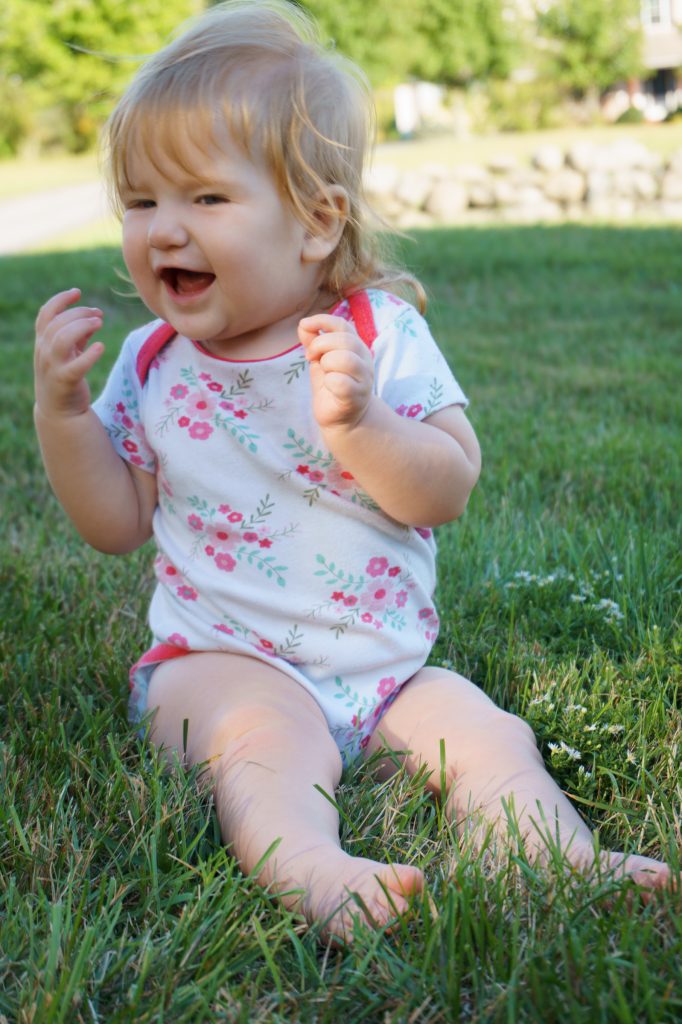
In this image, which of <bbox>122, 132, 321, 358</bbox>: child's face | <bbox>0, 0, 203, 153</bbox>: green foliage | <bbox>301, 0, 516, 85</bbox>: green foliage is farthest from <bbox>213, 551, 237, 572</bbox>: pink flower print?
<bbox>301, 0, 516, 85</bbox>: green foliage

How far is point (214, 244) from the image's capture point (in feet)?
5.74

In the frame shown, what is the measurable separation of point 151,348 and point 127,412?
0.13 m

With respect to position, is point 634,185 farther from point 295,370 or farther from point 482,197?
point 295,370

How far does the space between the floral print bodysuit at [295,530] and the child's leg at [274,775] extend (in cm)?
7

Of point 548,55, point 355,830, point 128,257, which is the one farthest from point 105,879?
point 548,55

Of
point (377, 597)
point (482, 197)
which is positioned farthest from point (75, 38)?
point (377, 597)

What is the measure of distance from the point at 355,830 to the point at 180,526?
67cm

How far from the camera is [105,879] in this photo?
1438 mm

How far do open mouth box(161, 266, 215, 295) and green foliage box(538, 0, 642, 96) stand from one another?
146 feet

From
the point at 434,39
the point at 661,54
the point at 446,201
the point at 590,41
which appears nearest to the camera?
the point at 446,201

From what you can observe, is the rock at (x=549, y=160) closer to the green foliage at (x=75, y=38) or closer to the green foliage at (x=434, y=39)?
the green foliage at (x=75, y=38)

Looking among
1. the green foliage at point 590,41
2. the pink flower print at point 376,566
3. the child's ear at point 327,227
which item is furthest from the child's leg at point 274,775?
the green foliage at point 590,41

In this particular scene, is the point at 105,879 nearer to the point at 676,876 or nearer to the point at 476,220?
the point at 676,876

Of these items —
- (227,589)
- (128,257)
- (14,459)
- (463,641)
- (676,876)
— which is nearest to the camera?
(676,876)
